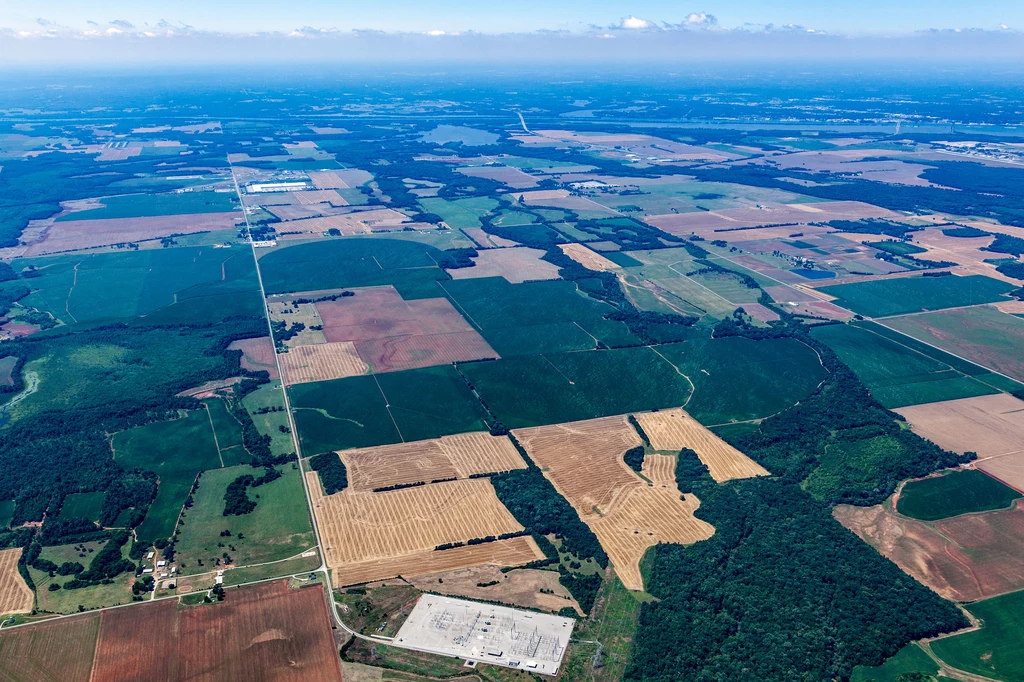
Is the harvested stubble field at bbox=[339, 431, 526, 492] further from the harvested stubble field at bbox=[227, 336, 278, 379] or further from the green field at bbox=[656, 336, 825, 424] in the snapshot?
the harvested stubble field at bbox=[227, 336, 278, 379]

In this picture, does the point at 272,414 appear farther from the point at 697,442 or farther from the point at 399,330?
the point at 697,442

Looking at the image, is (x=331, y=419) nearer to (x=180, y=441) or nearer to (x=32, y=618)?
(x=180, y=441)

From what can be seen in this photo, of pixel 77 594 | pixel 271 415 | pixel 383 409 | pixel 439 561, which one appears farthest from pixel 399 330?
pixel 77 594

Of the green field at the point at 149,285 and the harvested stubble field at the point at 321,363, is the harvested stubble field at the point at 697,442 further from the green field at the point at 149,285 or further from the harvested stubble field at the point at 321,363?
the green field at the point at 149,285

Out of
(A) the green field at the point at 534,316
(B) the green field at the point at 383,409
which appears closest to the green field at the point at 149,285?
(A) the green field at the point at 534,316

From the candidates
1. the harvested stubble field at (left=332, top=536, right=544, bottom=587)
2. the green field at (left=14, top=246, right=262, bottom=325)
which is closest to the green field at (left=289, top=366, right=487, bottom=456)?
the harvested stubble field at (left=332, top=536, right=544, bottom=587)

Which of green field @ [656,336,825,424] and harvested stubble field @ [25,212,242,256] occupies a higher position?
green field @ [656,336,825,424]
